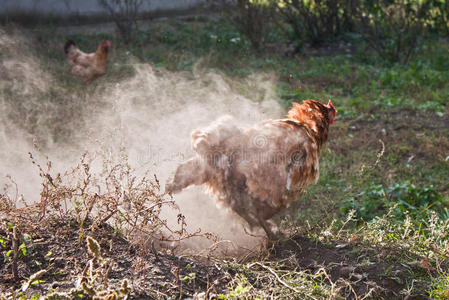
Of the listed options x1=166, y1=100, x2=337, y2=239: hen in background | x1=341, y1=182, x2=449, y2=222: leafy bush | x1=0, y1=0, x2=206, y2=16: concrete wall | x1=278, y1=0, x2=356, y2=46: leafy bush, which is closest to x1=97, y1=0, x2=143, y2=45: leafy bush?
x1=0, y1=0, x2=206, y2=16: concrete wall

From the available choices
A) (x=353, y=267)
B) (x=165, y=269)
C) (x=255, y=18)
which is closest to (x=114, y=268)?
(x=165, y=269)

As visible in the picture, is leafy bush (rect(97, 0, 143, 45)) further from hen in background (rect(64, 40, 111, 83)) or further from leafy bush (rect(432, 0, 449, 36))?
leafy bush (rect(432, 0, 449, 36))

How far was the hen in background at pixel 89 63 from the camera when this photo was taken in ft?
25.7

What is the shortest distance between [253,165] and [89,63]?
5362 mm

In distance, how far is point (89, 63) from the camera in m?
7.91

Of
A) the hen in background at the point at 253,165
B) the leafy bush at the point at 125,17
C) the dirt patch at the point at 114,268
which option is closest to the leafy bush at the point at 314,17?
the leafy bush at the point at 125,17

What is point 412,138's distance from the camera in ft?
20.0

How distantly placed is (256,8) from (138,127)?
5.40 meters

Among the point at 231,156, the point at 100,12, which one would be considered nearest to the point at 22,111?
the point at 231,156

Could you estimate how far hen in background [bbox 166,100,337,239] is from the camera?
11.8 feet

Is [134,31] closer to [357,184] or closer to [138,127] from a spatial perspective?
[138,127]

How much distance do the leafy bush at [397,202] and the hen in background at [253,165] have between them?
939mm

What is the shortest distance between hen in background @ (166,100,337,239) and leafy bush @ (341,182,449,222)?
939 millimetres

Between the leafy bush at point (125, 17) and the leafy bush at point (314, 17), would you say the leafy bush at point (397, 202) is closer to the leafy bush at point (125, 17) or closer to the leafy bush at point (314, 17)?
the leafy bush at point (314, 17)
